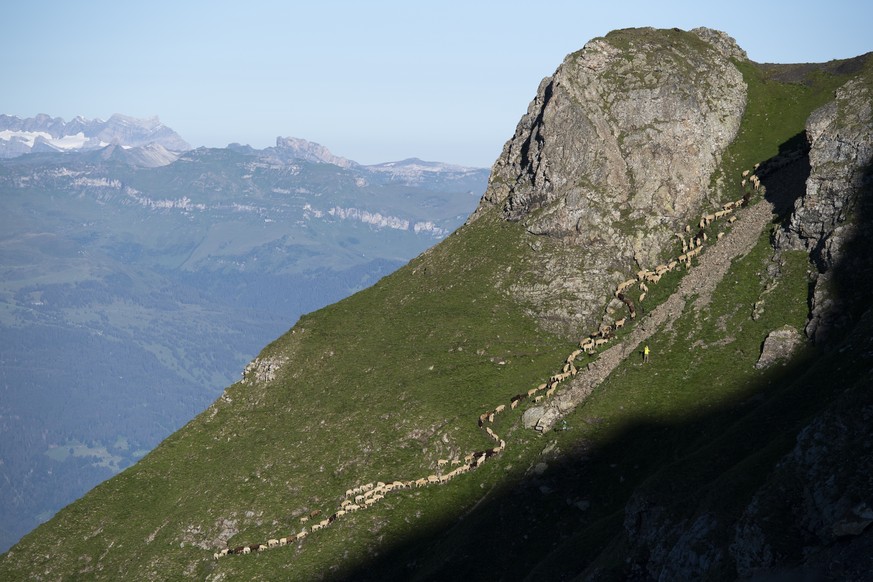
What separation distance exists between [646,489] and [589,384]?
2961 centimetres

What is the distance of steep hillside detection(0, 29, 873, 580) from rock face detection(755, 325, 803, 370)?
231mm

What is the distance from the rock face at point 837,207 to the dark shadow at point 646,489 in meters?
0.29

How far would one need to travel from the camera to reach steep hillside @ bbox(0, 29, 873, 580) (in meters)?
48.2

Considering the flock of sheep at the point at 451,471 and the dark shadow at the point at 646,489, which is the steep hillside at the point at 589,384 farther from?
the flock of sheep at the point at 451,471

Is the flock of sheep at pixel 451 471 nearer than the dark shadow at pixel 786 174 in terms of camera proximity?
Yes

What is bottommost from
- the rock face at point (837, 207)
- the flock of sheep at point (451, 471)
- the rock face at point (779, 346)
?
the flock of sheep at point (451, 471)

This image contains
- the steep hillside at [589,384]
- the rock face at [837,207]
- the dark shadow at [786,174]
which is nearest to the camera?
the steep hillside at [589,384]

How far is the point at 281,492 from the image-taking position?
84.2 meters

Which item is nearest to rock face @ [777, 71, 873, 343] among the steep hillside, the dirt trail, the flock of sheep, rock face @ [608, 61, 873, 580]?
the steep hillside

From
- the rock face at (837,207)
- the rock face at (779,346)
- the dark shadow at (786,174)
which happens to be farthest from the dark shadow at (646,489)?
the dark shadow at (786,174)

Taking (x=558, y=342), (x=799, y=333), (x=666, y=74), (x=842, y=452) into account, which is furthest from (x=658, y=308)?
(x=842, y=452)

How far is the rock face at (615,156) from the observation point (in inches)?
3730

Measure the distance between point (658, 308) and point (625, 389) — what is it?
41.4 ft

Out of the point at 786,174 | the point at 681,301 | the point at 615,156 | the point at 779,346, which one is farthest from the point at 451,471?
the point at 786,174
